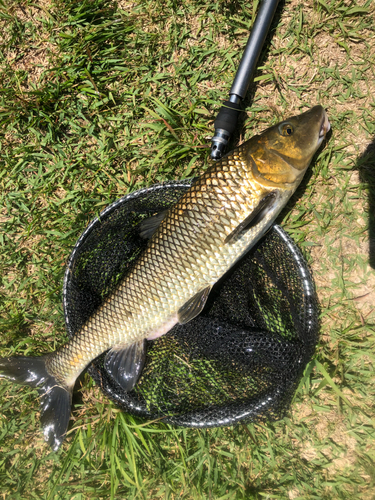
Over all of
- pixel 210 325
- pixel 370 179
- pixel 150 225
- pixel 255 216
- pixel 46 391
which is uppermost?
pixel 370 179

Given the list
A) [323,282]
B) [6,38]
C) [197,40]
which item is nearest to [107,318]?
[323,282]

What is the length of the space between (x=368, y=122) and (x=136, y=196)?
1487 mm

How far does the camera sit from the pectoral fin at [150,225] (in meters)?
2.03

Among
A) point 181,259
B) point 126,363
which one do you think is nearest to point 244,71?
point 181,259

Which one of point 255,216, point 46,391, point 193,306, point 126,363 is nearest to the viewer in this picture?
point 255,216

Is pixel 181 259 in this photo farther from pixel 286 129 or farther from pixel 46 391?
pixel 46 391

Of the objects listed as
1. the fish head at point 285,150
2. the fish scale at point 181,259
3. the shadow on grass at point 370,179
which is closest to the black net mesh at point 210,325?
the fish scale at point 181,259

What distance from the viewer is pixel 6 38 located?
255 cm

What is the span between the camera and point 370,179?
214cm

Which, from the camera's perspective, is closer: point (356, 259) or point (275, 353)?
point (275, 353)

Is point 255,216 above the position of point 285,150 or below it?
below

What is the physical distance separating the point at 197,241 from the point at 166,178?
2.47 ft

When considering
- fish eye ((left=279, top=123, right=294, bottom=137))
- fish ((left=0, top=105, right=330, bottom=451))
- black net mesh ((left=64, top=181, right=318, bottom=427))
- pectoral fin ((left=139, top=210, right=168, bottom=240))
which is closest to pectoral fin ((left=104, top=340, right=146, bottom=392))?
fish ((left=0, top=105, right=330, bottom=451))

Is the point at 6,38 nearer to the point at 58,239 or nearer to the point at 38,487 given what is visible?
the point at 58,239
